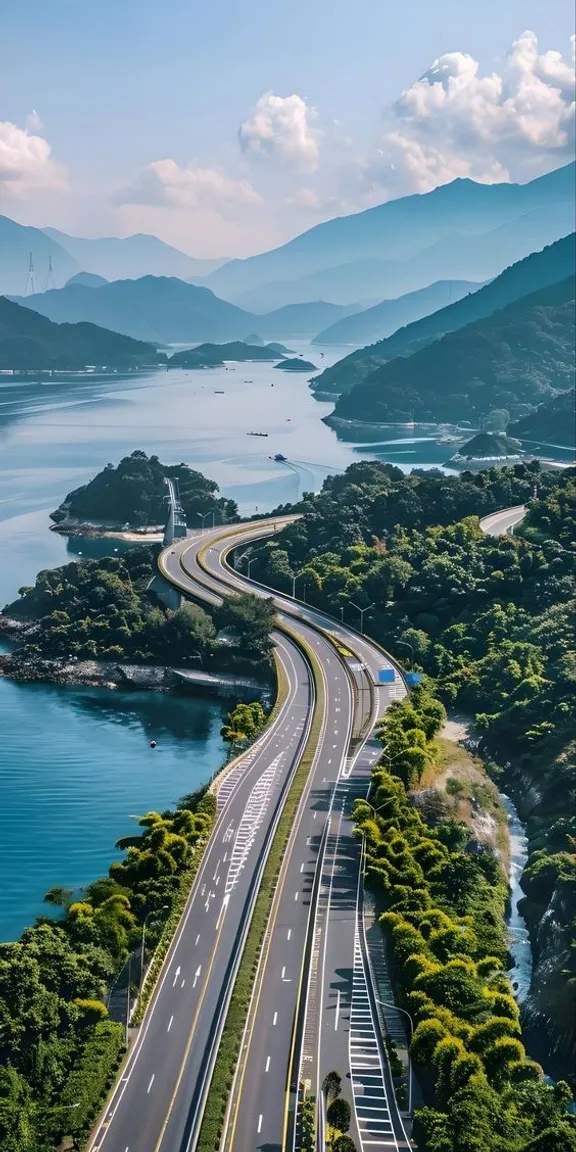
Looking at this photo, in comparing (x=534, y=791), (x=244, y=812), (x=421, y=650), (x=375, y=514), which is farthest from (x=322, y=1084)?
(x=375, y=514)

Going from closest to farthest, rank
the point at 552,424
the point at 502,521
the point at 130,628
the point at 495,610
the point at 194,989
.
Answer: the point at 194,989 → the point at 495,610 → the point at 130,628 → the point at 502,521 → the point at 552,424

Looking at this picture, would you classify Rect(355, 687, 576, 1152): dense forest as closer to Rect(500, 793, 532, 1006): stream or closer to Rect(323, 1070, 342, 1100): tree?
Rect(500, 793, 532, 1006): stream

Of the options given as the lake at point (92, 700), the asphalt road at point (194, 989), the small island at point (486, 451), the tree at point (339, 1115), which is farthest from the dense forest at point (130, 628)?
the small island at point (486, 451)

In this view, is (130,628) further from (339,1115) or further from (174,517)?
(339,1115)

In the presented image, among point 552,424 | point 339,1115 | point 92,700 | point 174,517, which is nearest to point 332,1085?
point 339,1115

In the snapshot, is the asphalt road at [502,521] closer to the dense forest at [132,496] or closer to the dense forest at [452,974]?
the dense forest at [132,496]

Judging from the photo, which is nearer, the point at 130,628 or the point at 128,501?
the point at 130,628
